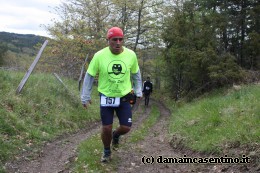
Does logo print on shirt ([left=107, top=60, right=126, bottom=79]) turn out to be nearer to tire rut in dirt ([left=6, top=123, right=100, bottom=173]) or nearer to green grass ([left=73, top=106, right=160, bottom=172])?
green grass ([left=73, top=106, right=160, bottom=172])

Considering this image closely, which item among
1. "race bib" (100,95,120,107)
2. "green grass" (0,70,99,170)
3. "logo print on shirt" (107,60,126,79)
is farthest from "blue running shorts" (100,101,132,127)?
"green grass" (0,70,99,170)

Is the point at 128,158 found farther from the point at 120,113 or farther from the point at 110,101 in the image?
the point at 110,101

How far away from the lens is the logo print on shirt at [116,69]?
6215mm

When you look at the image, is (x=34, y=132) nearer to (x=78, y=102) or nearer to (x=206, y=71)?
(x=78, y=102)

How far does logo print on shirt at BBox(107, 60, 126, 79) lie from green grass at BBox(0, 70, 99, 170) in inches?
115

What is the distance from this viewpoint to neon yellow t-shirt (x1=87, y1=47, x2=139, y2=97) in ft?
20.4

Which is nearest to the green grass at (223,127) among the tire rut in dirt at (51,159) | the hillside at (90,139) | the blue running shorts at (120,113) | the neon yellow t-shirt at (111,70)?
the hillside at (90,139)

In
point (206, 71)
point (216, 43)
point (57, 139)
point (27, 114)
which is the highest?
point (216, 43)

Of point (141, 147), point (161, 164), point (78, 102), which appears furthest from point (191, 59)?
point (161, 164)

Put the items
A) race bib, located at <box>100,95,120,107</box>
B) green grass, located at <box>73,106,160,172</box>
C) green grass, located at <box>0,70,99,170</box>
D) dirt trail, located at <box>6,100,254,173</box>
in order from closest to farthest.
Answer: green grass, located at <box>73,106,160,172</box>, dirt trail, located at <box>6,100,254,173</box>, race bib, located at <box>100,95,120,107</box>, green grass, located at <box>0,70,99,170</box>

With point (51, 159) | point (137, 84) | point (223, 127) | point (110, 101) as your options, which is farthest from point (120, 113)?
point (223, 127)

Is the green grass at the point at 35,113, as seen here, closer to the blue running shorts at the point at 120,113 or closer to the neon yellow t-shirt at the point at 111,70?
the blue running shorts at the point at 120,113

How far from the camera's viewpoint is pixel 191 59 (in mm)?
17750

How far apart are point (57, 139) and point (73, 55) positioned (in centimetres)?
1272
